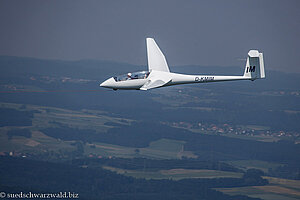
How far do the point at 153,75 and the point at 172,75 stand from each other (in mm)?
2675

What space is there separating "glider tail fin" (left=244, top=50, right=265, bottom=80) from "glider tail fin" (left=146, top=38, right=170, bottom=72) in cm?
1082

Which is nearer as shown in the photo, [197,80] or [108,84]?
[108,84]

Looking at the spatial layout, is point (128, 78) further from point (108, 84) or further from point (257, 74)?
point (257, 74)

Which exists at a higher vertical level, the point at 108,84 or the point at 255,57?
the point at 255,57

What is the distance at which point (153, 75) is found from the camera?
196 ft

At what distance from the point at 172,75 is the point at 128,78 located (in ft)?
19.1

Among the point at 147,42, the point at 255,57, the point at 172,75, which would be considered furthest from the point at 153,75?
the point at 255,57

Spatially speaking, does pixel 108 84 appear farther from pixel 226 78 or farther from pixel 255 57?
pixel 255 57

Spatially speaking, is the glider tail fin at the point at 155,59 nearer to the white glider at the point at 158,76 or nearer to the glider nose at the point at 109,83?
the white glider at the point at 158,76

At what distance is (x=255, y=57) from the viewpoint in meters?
64.6

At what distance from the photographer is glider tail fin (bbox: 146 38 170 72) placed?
210 ft

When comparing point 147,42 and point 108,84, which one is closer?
point 108,84

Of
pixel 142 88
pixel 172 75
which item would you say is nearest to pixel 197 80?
pixel 172 75

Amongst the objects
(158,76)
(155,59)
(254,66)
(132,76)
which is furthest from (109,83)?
(254,66)
